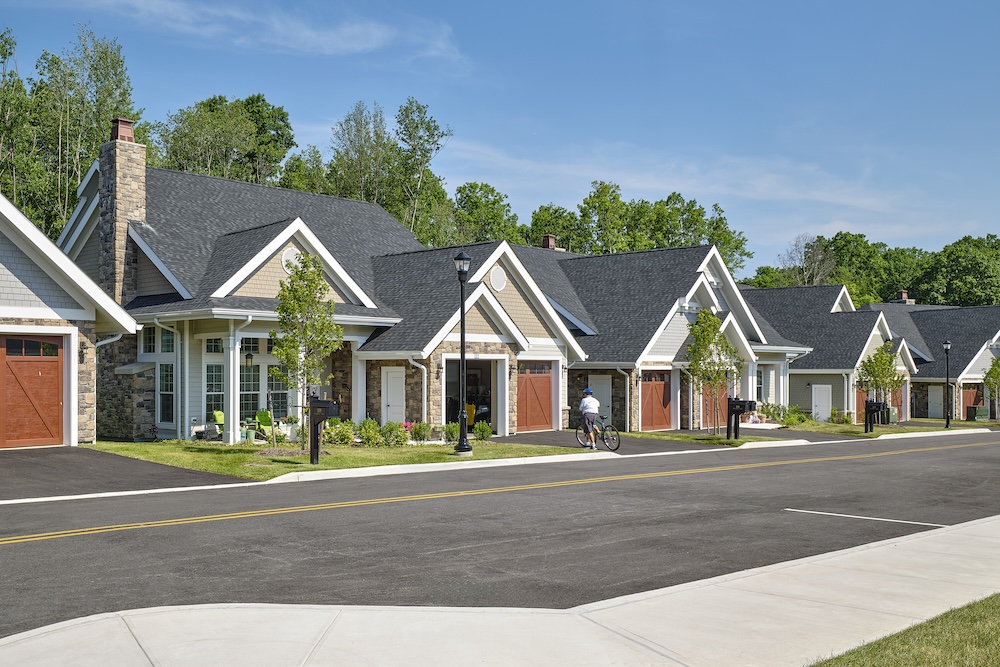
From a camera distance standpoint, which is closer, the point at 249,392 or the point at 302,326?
the point at 302,326

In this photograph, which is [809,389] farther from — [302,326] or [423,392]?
[302,326]

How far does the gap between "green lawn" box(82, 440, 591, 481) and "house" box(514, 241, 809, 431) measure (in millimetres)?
9315

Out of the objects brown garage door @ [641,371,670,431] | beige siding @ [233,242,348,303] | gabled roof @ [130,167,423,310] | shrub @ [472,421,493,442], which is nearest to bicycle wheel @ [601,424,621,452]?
shrub @ [472,421,493,442]

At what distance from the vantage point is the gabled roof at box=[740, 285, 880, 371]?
50.2 meters

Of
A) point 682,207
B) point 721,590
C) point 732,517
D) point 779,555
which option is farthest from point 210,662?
point 682,207

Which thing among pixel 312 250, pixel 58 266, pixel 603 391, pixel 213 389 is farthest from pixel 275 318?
pixel 603 391

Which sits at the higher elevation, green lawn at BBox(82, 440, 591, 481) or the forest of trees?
the forest of trees

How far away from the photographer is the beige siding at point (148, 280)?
2769cm

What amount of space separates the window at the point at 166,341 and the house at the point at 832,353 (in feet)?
96.4

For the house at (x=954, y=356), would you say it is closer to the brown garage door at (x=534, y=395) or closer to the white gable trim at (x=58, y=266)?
the brown garage door at (x=534, y=395)

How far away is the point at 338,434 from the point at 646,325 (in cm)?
1469

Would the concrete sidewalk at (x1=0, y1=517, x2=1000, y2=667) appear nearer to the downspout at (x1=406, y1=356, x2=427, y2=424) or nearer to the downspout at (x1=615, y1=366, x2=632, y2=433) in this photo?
the downspout at (x1=406, y1=356, x2=427, y2=424)

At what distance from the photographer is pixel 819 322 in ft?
175

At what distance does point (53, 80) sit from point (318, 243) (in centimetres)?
3429
